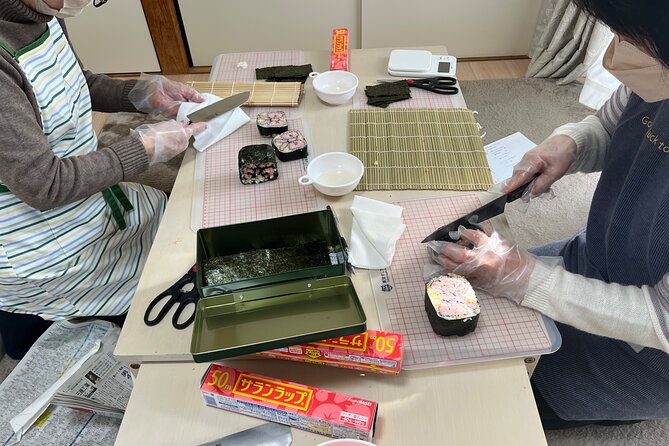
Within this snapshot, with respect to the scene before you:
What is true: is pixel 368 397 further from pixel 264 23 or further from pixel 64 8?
pixel 264 23

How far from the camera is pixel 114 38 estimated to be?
274cm

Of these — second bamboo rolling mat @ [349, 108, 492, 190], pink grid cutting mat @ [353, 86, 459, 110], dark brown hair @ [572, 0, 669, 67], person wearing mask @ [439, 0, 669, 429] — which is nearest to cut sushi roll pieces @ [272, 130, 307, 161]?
second bamboo rolling mat @ [349, 108, 492, 190]

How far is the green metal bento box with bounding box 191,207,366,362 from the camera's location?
2.44 ft

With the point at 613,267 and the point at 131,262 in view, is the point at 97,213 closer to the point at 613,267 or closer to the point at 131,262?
the point at 131,262

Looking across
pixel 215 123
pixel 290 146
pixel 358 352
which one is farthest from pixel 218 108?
pixel 358 352

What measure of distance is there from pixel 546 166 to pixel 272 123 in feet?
2.28

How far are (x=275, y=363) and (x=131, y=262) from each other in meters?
0.69

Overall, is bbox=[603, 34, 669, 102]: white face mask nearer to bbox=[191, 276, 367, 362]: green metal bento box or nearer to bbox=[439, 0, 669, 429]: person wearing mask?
bbox=[439, 0, 669, 429]: person wearing mask

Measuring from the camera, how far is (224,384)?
29.3 inches

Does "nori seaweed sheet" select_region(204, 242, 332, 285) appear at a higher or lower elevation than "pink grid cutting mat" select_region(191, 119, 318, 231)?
higher

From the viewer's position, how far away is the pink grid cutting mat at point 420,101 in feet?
4.48

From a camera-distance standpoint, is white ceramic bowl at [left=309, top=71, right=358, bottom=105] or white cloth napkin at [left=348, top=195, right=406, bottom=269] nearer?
white cloth napkin at [left=348, top=195, right=406, bottom=269]

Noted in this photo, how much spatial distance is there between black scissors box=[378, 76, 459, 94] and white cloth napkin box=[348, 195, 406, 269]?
0.53 meters

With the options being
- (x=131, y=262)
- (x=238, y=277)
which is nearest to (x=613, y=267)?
(x=238, y=277)
